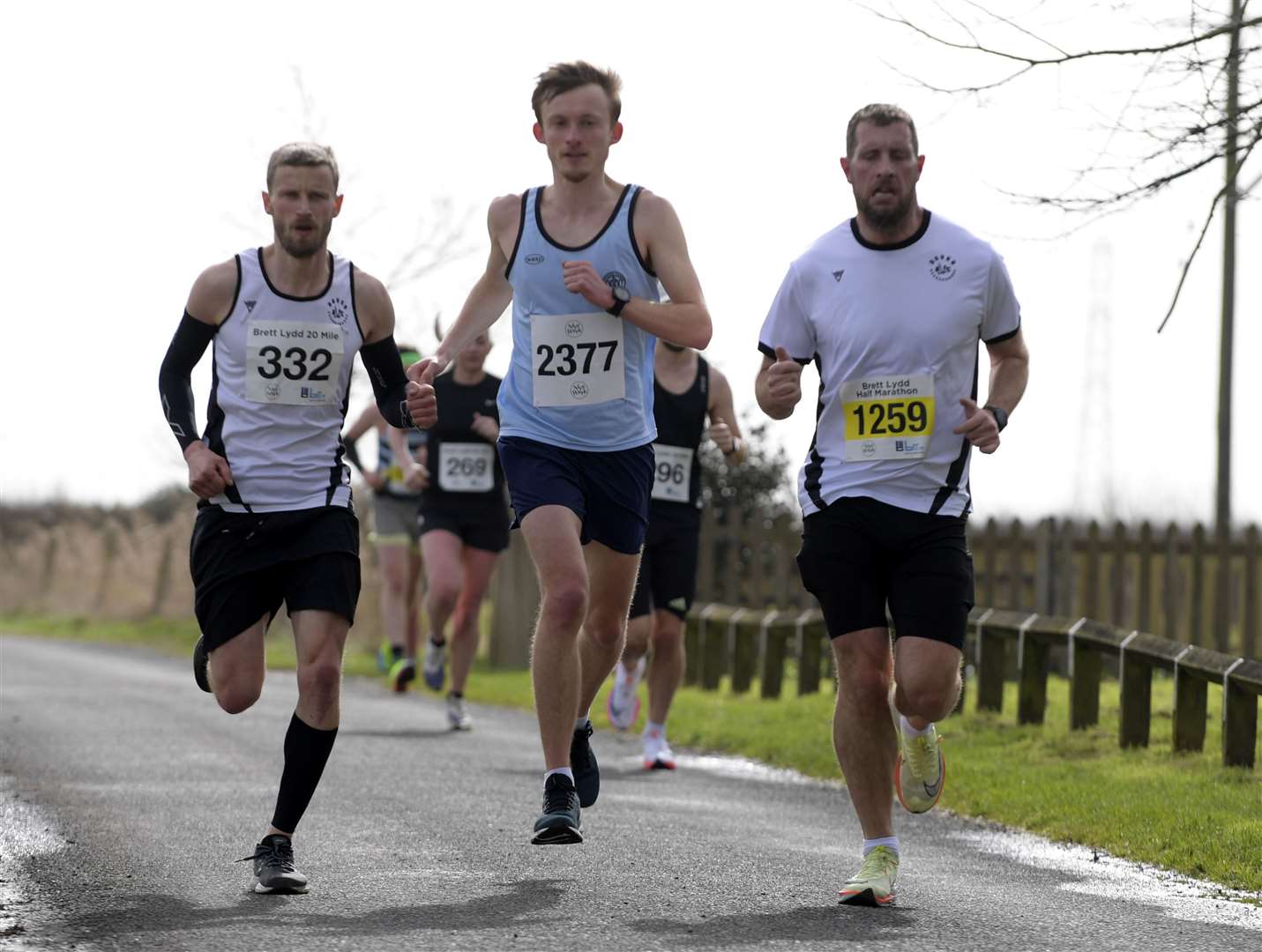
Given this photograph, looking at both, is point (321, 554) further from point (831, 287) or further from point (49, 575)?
point (49, 575)

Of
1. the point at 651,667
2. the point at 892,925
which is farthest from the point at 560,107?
the point at 651,667

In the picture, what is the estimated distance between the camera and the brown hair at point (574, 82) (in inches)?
269

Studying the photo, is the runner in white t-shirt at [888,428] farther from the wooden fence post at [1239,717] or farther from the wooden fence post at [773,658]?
the wooden fence post at [773,658]

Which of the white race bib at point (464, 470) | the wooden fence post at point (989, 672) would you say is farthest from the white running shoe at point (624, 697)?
the wooden fence post at point (989, 672)

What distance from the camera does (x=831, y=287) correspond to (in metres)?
6.31

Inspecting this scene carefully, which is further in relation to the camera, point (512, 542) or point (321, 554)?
point (512, 542)

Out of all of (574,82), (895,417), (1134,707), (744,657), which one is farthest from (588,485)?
(744,657)

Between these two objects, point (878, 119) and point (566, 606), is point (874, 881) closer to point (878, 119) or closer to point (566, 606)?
point (566, 606)

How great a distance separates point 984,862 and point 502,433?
237 centimetres

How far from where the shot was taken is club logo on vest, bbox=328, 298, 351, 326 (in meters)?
6.54

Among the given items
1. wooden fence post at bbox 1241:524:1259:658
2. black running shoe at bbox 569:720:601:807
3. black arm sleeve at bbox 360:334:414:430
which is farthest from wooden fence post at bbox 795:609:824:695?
black arm sleeve at bbox 360:334:414:430

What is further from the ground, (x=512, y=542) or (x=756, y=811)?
(x=512, y=542)

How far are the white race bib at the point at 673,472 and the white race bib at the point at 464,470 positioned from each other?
206 centimetres

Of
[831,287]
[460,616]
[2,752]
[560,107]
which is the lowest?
[2,752]
